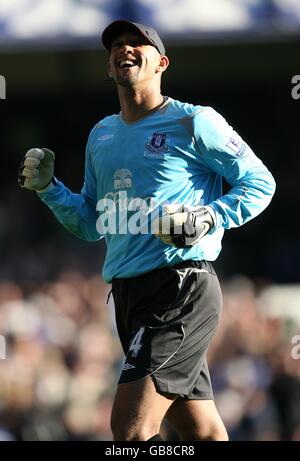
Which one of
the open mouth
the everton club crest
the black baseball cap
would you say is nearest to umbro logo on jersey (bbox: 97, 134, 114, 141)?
the everton club crest

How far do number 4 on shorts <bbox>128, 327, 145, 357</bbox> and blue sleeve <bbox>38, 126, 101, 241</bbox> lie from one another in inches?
34.2

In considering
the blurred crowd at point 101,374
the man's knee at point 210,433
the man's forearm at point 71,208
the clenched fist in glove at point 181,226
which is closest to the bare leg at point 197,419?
the man's knee at point 210,433

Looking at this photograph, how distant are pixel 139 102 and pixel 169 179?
1.50 feet

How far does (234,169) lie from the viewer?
17.5 feet

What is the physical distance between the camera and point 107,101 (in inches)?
661

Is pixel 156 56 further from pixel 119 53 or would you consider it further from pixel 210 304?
pixel 210 304

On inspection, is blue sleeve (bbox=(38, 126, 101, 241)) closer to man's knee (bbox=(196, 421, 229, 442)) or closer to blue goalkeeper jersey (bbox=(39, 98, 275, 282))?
blue goalkeeper jersey (bbox=(39, 98, 275, 282))

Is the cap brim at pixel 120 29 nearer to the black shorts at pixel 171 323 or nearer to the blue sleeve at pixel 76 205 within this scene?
the blue sleeve at pixel 76 205

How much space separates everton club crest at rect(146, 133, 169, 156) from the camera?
5414 mm

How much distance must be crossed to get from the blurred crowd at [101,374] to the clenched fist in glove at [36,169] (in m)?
4.26

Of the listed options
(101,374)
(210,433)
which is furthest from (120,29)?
(101,374)

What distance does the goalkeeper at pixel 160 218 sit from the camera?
516 centimetres

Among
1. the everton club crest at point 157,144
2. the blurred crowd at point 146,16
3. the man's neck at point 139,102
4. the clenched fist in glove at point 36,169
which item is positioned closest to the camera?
the everton club crest at point 157,144
